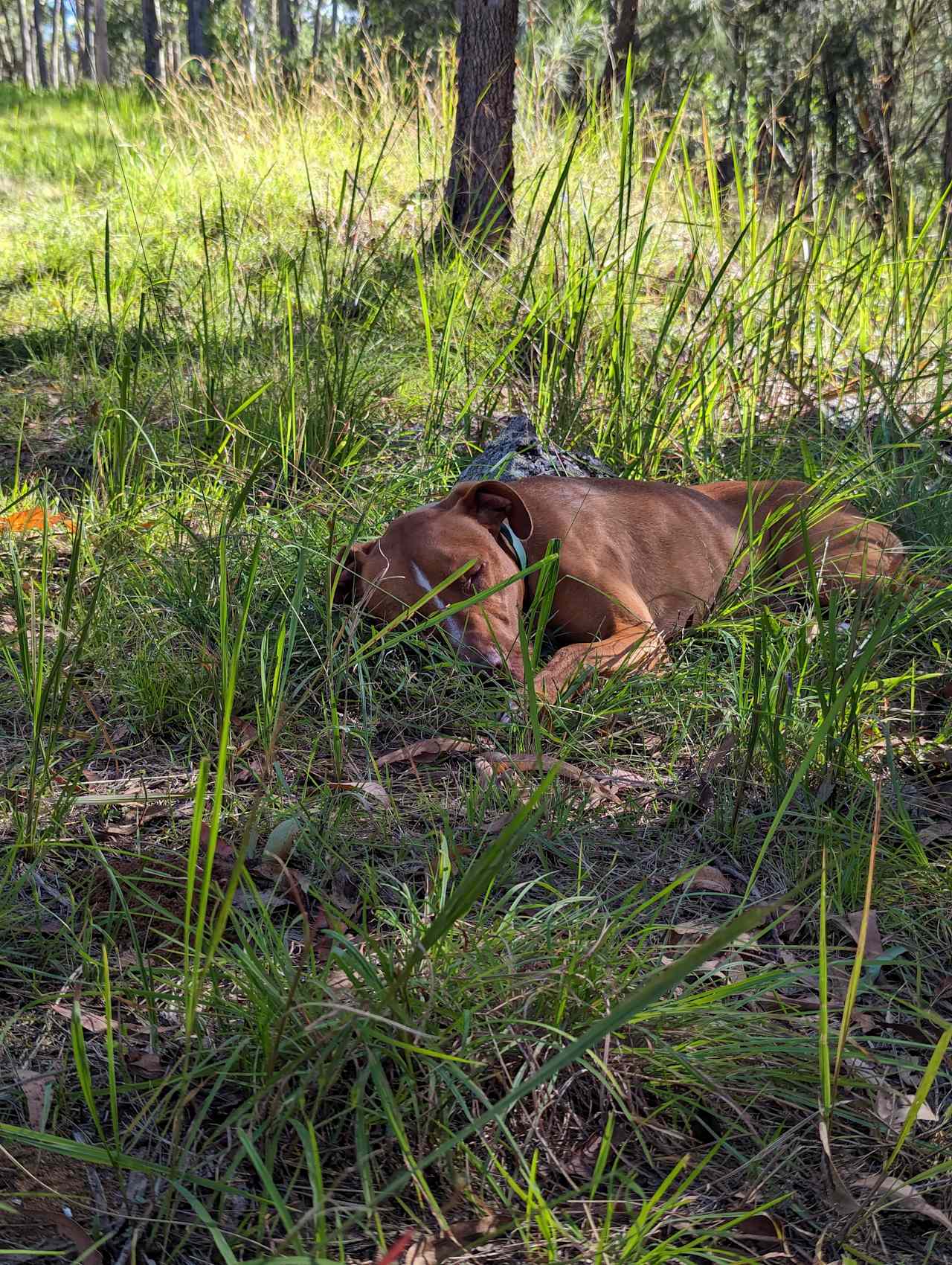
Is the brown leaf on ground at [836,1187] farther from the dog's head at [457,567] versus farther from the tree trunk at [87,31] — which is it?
the tree trunk at [87,31]

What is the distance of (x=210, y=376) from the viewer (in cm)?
435

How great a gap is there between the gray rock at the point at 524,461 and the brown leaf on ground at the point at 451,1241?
2.90m

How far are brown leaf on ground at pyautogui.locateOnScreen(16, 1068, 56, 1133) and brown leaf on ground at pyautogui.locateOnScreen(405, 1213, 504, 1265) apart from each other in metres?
0.63

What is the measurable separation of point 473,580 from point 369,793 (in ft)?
3.10

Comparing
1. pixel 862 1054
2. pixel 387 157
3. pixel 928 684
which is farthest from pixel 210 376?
pixel 387 157

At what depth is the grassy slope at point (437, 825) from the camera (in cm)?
154

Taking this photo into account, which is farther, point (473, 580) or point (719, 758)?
point (473, 580)

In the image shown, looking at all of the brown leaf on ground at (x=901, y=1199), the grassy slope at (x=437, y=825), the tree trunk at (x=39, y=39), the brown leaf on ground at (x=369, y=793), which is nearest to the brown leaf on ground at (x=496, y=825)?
the grassy slope at (x=437, y=825)

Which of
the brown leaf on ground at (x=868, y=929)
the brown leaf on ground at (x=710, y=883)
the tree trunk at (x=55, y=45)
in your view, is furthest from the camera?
the tree trunk at (x=55, y=45)

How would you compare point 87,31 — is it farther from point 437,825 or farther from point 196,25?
point 437,825

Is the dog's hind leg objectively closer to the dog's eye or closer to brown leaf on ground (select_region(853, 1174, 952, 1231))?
the dog's eye

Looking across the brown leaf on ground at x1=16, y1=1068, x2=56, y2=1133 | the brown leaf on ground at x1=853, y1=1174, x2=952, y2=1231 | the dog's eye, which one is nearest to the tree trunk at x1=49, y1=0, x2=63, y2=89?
the dog's eye

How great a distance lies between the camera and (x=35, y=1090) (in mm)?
1671

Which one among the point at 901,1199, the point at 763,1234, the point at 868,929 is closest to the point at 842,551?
the point at 868,929
